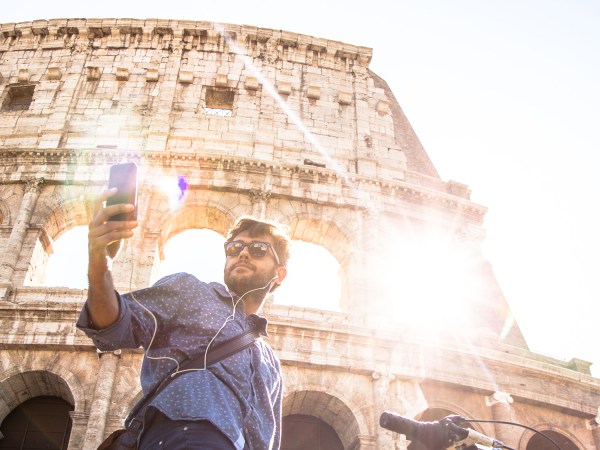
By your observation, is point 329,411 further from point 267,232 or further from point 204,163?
point 267,232

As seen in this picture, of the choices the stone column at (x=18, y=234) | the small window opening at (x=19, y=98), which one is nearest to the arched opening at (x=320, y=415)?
the stone column at (x=18, y=234)

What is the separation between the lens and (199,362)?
99.0 inches

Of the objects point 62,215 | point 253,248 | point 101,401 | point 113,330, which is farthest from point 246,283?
point 62,215

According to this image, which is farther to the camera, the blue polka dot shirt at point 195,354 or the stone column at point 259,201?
the stone column at point 259,201

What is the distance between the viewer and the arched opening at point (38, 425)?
9.93 m

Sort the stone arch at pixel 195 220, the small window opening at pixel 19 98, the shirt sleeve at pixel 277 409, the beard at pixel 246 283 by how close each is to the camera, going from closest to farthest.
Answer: the shirt sleeve at pixel 277 409, the beard at pixel 246 283, the stone arch at pixel 195 220, the small window opening at pixel 19 98

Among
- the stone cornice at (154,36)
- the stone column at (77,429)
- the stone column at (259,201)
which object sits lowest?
the stone column at (77,429)

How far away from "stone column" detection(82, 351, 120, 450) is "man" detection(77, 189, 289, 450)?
7088mm

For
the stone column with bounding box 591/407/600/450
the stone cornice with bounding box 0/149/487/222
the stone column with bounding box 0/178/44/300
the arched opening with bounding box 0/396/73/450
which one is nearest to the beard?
the arched opening with bounding box 0/396/73/450

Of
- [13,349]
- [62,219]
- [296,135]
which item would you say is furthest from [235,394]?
[296,135]

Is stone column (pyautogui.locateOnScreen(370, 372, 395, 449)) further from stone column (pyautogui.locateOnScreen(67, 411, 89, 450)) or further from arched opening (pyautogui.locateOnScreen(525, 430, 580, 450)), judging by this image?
stone column (pyautogui.locateOnScreen(67, 411, 89, 450))

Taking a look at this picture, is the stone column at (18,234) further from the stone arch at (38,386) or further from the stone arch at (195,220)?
the stone arch at (195,220)

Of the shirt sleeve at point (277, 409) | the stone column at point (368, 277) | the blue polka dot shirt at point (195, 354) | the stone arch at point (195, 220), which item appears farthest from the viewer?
the stone arch at point (195, 220)

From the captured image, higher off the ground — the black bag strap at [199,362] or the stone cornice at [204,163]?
the stone cornice at [204,163]
